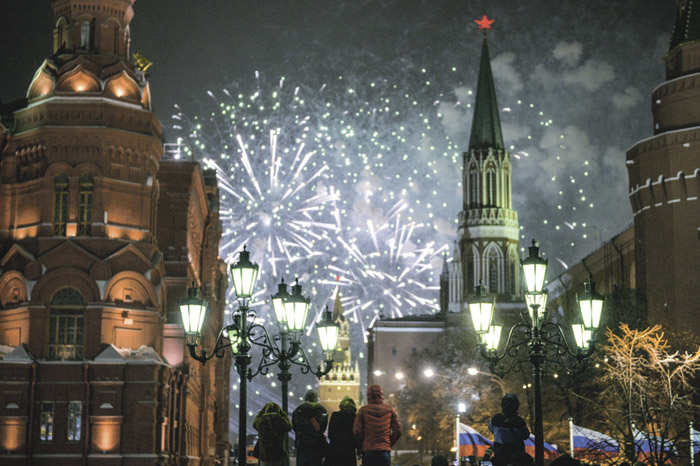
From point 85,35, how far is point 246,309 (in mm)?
28090

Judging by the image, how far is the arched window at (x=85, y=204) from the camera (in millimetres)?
43094

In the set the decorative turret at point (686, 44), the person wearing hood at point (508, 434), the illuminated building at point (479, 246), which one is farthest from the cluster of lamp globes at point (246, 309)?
the illuminated building at point (479, 246)

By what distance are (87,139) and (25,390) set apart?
377 inches

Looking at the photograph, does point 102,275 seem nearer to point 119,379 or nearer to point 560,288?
point 119,379

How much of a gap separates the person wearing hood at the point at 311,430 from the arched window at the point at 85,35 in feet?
104

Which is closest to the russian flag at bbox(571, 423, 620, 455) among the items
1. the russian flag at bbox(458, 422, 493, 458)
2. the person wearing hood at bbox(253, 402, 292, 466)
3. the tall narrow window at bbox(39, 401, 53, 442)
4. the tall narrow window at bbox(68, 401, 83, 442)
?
the russian flag at bbox(458, 422, 493, 458)

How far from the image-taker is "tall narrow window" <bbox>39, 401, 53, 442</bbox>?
4053 cm

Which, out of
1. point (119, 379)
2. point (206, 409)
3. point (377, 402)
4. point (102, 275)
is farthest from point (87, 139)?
point (377, 402)

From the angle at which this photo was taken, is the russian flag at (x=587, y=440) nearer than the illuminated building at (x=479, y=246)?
Yes

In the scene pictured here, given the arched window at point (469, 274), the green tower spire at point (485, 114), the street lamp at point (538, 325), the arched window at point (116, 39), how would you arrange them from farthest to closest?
the green tower spire at point (485, 114) < the arched window at point (469, 274) < the arched window at point (116, 39) < the street lamp at point (538, 325)

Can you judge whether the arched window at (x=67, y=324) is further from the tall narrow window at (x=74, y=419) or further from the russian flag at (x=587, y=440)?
the russian flag at (x=587, y=440)

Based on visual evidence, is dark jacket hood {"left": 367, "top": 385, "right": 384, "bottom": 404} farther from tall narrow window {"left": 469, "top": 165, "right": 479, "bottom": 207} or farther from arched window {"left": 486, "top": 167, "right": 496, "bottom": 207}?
tall narrow window {"left": 469, "top": 165, "right": 479, "bottom": 207}

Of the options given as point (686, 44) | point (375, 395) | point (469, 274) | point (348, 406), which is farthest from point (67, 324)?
point (469, 274)

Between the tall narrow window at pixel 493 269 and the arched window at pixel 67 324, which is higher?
the tall narrow window at pixel 493 269
